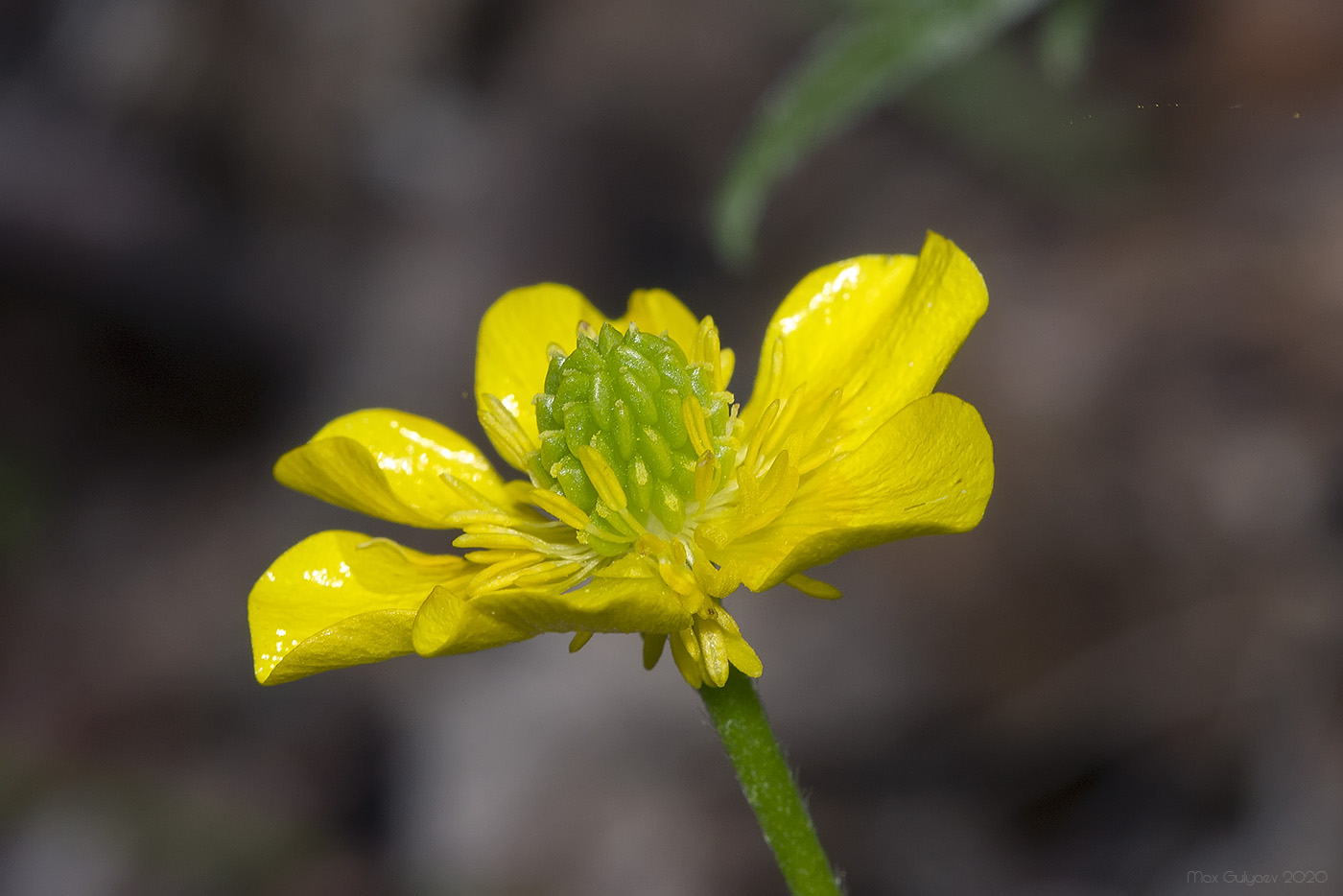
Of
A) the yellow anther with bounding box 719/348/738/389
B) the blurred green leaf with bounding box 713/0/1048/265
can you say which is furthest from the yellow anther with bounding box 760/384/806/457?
the blurred green leaf with bounding box 713/0/1048/265

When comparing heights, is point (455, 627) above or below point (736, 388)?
below

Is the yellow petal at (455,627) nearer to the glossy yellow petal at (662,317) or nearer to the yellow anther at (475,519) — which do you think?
the yellow anther at (475,519)

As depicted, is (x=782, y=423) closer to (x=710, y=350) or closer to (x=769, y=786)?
(x=710, y=350)

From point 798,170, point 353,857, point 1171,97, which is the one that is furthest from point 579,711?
point 1171,97

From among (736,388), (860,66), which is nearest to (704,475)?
(860,66)

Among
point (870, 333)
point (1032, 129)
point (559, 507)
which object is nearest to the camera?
point (559, 507)
